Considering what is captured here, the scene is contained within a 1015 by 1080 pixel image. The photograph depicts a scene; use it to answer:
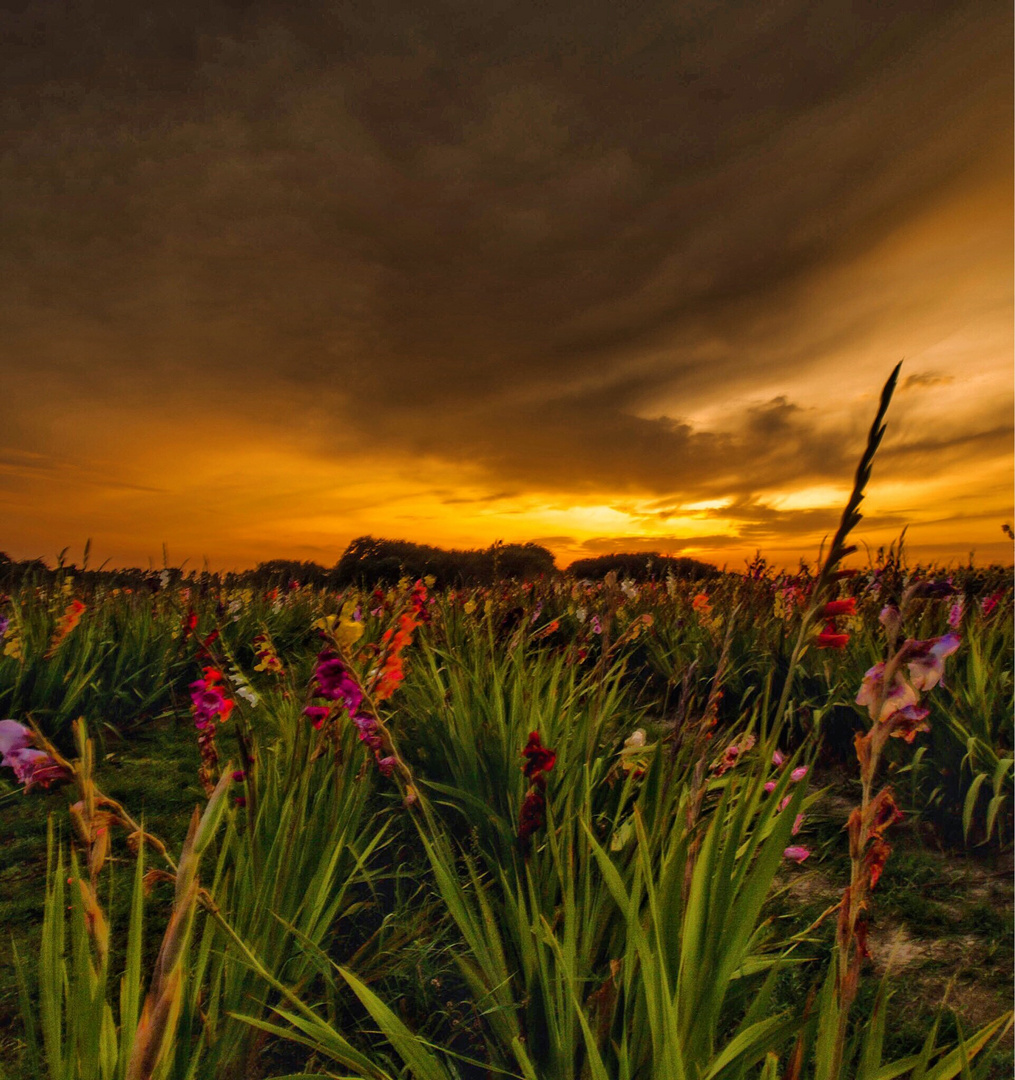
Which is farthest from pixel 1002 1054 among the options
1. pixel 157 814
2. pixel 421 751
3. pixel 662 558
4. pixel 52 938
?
pixel 662 558

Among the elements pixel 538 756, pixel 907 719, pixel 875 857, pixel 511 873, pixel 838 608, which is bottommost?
pixel 511 873

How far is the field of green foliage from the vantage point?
937 mm

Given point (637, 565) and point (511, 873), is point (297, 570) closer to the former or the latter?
point (637, 565)

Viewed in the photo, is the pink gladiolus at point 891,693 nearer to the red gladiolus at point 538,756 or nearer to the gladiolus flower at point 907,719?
the gladiolus flower at point 907,719

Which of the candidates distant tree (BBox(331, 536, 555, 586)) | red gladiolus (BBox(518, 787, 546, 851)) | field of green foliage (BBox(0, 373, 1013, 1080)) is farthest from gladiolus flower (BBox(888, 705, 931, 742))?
distant tree (BBox(331, 536, 555, 586))

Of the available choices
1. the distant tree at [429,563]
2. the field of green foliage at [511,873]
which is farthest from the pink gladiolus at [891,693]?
the distant tree at [429,563]

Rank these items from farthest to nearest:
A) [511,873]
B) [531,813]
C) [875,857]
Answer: [511,873], [531,813], [875,857]

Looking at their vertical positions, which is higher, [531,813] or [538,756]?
[538,756]

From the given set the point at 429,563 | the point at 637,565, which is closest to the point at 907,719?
the point at 429,563

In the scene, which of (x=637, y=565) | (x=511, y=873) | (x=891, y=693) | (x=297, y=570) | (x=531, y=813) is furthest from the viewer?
(x=637, y=565)

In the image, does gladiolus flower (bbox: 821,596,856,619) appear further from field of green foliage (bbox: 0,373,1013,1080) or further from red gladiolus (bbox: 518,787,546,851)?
red gladiolus (bbox: 518,787,546,851)

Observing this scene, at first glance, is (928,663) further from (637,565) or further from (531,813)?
(637,565)

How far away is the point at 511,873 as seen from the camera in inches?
66.6

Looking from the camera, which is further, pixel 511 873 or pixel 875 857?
pixel 511 873
